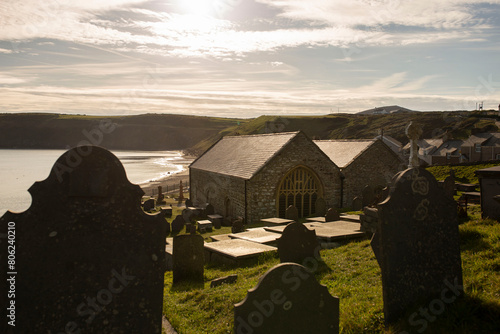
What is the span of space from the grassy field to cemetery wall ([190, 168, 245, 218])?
11.6 metres

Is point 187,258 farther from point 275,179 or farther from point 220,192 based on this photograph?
point 220,192

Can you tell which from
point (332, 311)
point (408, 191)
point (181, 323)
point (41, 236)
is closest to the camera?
point (41, 236)

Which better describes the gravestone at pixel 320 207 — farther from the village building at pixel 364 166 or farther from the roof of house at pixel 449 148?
the roof of house at pixel 449 148

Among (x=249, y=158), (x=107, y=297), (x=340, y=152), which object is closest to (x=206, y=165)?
(x=249, y=158)

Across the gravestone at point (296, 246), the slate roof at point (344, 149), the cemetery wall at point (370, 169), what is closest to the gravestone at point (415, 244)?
the gravestone at point (296, 246)

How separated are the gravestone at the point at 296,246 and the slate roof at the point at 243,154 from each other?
36.3 ft

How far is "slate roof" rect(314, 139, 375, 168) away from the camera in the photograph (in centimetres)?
2578

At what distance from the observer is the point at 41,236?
181 inches

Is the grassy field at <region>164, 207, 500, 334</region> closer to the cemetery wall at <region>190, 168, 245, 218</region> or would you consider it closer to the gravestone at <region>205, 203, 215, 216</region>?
the cemetery wall at <region>190, 168, 245, 218</region>

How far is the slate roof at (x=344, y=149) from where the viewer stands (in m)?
25.8

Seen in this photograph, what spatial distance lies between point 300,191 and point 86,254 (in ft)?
60.8

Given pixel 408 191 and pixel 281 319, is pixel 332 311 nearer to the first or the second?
pixel 281 319

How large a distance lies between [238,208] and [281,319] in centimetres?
1729

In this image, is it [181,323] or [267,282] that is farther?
[181,323]
